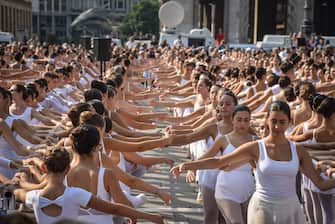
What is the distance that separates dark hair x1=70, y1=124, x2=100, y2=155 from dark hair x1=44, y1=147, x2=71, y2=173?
0.32m

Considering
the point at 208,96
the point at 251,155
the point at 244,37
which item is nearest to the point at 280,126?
the point at 251,155

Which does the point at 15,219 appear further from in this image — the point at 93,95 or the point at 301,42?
the point at 301,42

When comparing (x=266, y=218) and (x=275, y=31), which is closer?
(x=266, y=218)

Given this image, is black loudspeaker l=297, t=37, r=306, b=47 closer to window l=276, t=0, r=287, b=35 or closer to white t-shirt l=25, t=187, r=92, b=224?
window l=276, t=0, r=287, b=35

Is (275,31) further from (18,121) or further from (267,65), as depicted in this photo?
(18,121)

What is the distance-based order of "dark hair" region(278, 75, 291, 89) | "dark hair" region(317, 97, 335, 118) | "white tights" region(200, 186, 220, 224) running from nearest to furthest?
"dark hair" region(317, 97, 335, 118), "white tights" region(200, 186, 220, 224), "dark hair" region(278, 75, 291, 89)

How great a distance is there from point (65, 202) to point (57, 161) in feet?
0.90

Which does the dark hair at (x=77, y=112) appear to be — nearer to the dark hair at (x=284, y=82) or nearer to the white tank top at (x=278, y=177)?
the white tank top at (x=278, y=177)

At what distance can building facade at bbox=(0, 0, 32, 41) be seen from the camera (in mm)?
84188

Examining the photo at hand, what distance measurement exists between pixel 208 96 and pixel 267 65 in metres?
9.53

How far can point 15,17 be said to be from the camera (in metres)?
94.1

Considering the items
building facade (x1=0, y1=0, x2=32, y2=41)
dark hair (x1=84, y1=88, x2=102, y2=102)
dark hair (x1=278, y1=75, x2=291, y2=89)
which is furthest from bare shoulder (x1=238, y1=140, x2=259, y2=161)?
building facade (x1=0, y1=0, x2=32, y2=41)

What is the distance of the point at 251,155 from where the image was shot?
20.3 feet

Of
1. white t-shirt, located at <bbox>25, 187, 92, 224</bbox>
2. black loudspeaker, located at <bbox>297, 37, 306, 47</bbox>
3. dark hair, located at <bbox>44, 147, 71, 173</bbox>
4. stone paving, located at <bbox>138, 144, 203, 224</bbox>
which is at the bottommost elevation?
stone paving, located at <bbox>138, 144, 203, 224</bbox>
